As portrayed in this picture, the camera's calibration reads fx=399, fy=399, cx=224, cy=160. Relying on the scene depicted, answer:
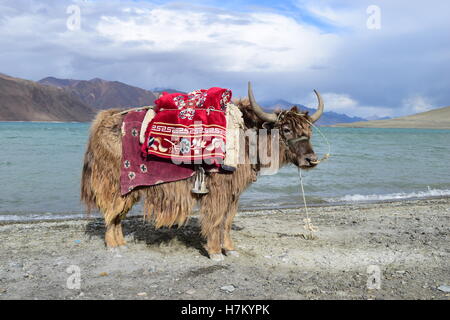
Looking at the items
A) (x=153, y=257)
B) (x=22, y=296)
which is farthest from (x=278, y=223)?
(x=22, y=296)

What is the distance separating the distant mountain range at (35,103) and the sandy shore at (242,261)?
128056 millimetres

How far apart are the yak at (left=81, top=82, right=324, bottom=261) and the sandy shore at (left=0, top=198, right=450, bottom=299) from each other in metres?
0.42

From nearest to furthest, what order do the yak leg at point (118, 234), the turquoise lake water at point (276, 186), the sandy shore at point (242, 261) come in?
the sandy shore at point (242, 261)
the yak leg at point (118, 234)
the turquoise lake water at point (276, 186)

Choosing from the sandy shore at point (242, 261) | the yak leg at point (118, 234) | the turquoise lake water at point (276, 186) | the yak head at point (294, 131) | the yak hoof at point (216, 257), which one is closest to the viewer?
the sandy shore at point (242, 261)

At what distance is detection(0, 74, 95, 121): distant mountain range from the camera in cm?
12469

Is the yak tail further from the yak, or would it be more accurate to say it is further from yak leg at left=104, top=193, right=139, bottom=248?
yak leg at left=104, top=193, right=139, bottom=248

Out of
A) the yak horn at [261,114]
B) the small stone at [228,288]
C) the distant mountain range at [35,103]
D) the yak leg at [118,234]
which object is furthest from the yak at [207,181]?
the distant mountain range at [35,103]

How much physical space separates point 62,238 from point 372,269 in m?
3.78

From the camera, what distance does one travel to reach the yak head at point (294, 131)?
4043 mm

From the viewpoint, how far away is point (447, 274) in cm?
382

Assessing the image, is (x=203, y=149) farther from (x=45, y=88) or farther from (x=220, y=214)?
(x=45, y=88)

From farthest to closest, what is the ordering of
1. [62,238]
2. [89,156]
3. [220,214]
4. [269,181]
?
[269,181] < [62,238] < [89,156] < [220,214]

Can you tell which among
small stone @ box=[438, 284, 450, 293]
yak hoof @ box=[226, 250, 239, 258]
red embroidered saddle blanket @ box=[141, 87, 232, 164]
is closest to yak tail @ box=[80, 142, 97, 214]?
red embroidered saddle blanket @ box=[141, 87, 232, 164]

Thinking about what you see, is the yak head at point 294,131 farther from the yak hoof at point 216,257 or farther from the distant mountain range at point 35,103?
the distant mountain range at point 35,103
